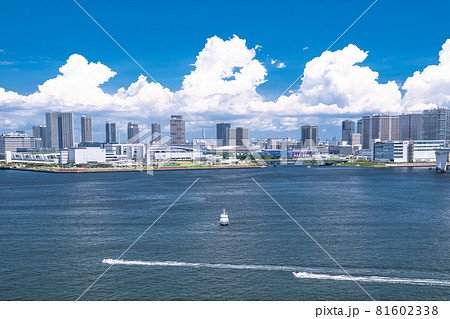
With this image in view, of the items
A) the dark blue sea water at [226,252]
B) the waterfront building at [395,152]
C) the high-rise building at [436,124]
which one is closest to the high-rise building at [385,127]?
the high-rise building at [436,124]

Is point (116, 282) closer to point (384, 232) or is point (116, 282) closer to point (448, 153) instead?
point (384, 232)

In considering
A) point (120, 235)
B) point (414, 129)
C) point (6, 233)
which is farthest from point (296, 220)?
point (414, 129)

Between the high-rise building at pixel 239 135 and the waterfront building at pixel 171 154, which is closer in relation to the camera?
the waterfront building at pixel 171 154

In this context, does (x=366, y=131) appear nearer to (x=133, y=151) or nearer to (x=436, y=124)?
(x=436, y=124)

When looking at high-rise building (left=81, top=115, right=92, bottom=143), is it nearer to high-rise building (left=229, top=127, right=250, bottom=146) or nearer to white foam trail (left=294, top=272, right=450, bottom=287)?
high-rise building (left=229, top=127, right=250, bottom=146)

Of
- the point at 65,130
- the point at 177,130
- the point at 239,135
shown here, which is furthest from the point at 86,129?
the point at 239,135

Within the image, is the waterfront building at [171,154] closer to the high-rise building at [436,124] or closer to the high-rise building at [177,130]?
the high-rise building at [177,130]

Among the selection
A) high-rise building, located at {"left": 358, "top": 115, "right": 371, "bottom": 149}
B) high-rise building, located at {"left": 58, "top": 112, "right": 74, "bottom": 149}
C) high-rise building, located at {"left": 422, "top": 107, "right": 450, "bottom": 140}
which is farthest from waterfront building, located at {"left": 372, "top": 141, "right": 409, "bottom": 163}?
high-rise building, located at {"left": 58, "top": 112, "right": 74, "bottom": 149}
